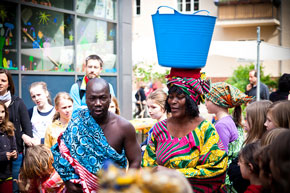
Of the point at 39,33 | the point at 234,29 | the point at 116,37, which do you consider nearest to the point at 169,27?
the point at 39,33

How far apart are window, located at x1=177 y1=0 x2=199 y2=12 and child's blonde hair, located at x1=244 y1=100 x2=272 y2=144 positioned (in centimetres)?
1914

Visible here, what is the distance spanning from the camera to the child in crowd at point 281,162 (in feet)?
5.38

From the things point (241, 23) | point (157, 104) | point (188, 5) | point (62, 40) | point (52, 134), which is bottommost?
point (52, 134)

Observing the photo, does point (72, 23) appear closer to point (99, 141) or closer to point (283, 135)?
point (99, 141)

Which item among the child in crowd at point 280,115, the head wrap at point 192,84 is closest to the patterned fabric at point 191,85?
the head wrap at point 192,84

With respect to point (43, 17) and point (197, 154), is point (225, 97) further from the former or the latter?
point (43, 17)

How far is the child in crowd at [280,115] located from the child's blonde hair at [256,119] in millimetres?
339

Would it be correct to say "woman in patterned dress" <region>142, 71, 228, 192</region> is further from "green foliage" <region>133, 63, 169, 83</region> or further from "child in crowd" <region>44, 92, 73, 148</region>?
"green foliage" <region>133, 63, 169, 83</region>

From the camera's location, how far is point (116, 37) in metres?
9.41

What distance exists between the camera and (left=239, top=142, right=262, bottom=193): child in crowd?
255cm

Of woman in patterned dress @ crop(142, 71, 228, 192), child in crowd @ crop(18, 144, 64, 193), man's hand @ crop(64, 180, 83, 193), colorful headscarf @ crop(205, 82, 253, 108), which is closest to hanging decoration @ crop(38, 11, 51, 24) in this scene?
child in crowd @ crop(18, 144, 64, 193)

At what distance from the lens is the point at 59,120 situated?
4.71 metres

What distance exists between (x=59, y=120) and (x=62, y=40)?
374 centimetres

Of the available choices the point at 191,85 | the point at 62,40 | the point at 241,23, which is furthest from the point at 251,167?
the point at 241,23
